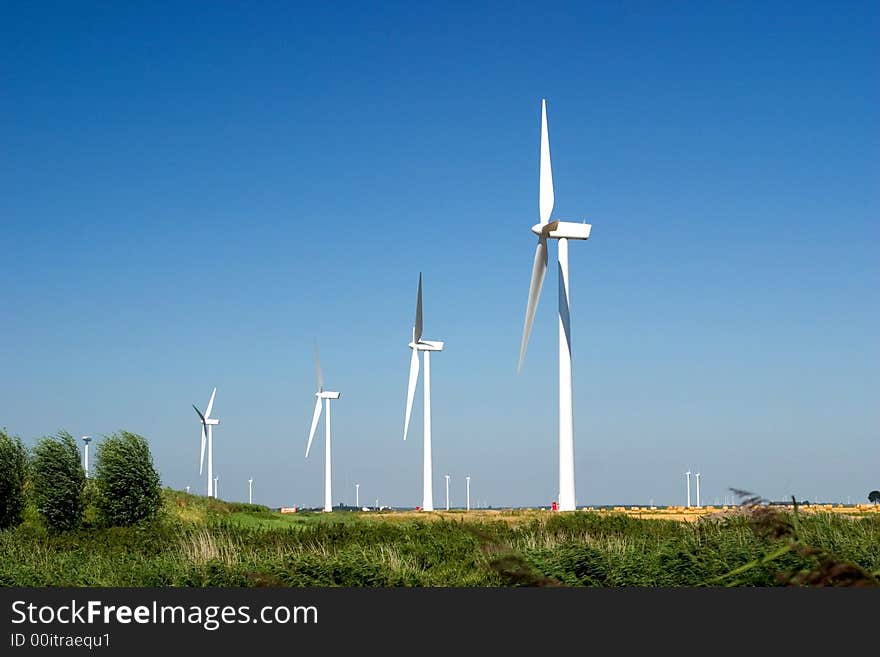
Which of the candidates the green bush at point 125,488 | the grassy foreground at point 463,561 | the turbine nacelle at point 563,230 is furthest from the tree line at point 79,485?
the turbine nacelle at point 563,230

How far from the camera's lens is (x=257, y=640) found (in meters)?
12.5

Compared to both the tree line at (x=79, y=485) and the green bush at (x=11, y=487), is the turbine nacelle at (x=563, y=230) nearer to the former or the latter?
the tree line at (x=79, y=485)

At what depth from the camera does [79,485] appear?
6688 cm

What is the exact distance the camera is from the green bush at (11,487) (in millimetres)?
67312

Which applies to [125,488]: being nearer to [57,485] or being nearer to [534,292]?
[57,485]

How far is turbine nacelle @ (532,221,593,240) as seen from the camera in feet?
196

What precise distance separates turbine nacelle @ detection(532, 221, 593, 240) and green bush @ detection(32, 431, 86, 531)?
118ft

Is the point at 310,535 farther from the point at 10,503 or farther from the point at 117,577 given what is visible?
the point at 10,503

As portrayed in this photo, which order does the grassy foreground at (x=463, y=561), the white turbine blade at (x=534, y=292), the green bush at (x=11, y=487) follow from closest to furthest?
the grassy foreground at (x=463, y=561), the white turbine blade at (x=534, y=292), the green bush at (x=11, y=487)

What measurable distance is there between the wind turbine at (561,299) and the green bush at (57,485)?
32999 millimetres

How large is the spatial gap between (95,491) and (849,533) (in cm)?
5281

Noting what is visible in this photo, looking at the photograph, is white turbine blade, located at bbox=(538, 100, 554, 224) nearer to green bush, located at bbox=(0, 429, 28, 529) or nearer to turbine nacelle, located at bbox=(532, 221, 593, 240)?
turbine nacelle, located at bbox=(532, 221, 593, 240)

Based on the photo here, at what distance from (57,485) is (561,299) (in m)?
36.6

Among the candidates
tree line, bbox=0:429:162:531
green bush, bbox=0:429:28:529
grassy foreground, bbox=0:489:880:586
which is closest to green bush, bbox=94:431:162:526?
tree line, bbox=0:429:162:531
